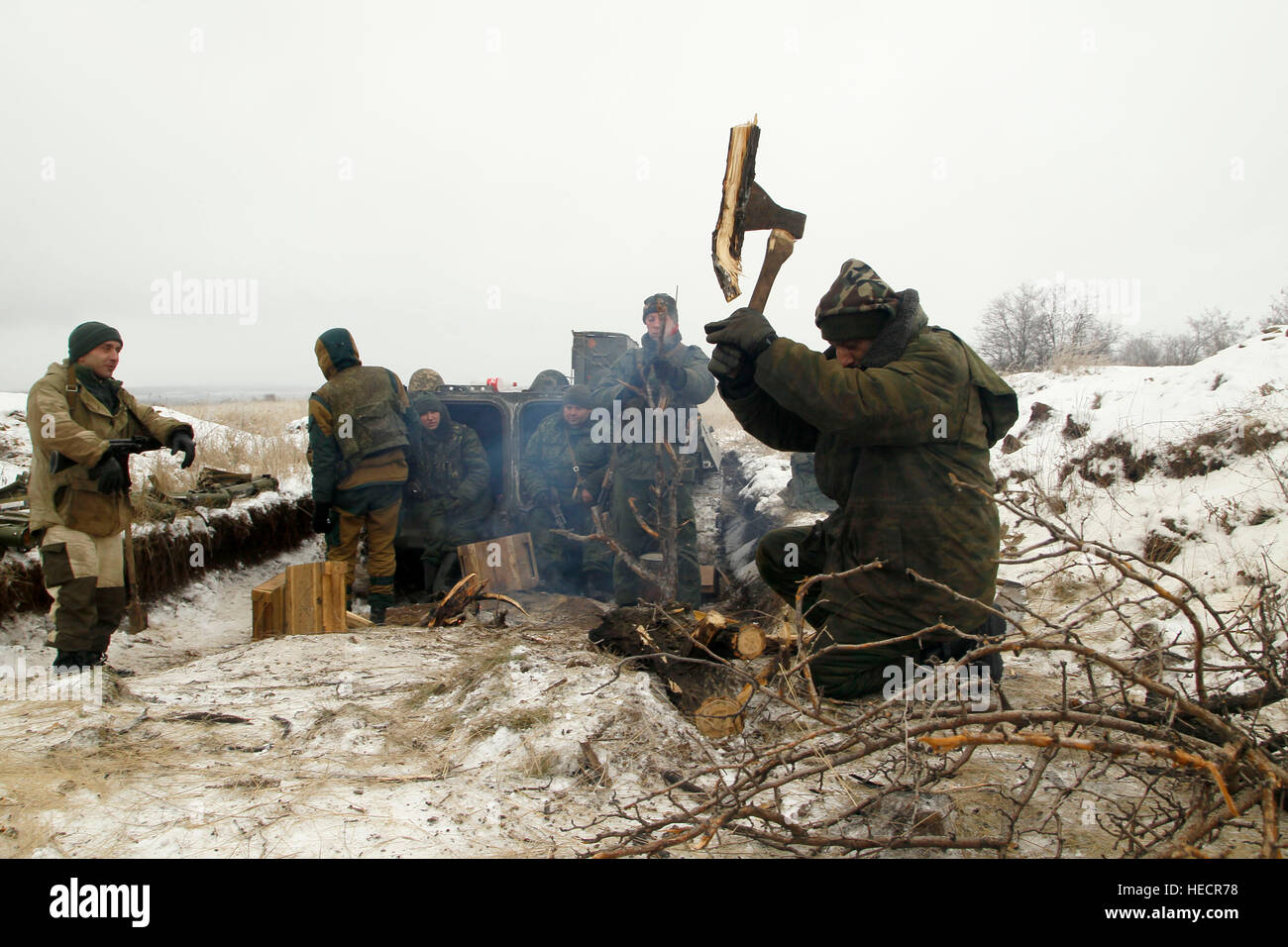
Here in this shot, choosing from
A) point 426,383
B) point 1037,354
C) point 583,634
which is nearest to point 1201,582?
point 583,634

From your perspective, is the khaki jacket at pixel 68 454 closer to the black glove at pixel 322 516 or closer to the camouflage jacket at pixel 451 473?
the black glove at pixel 322 516

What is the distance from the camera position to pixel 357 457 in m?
5.45

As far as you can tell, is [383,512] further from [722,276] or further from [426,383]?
[722,276]

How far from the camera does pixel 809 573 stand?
3426 millimetres

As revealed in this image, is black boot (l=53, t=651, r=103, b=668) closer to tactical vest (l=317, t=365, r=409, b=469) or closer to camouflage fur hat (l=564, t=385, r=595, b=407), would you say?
tactical vest (l=317, t=365, r=409, b=469)

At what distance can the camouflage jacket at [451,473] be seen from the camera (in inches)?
267

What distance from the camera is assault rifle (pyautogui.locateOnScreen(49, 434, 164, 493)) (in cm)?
385

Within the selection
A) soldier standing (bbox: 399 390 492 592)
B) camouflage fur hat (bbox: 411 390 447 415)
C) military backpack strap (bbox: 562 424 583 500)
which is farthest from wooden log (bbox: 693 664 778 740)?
camouflage fur hat (bbox: 411 390 447 415)

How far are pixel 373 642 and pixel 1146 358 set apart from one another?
16.3m

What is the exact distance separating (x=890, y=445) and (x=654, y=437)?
256cm

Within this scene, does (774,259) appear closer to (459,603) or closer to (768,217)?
(768,217)

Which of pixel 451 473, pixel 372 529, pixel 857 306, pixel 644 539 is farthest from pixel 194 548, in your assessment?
pixel 857 306

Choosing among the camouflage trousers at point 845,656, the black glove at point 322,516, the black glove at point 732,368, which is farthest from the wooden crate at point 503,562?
the black glove at point 732,368

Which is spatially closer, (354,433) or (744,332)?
(744,332)
